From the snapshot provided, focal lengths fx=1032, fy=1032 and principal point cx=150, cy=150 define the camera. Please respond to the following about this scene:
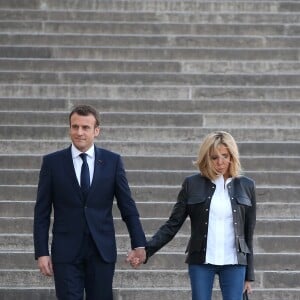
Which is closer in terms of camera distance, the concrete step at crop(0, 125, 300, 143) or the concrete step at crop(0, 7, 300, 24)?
the concrete step at crop(0, 125, 300, 143)

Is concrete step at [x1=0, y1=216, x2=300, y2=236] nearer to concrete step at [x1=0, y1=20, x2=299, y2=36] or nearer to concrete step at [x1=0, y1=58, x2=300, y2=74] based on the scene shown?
concrete step at [x1=0, y1=58, x2=300, y2=74]

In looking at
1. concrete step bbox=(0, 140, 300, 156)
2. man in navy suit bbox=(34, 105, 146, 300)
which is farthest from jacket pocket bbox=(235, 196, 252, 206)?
concrete step bbox=(0, 140, 300, 156)

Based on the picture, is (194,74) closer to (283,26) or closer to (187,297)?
(283,26)

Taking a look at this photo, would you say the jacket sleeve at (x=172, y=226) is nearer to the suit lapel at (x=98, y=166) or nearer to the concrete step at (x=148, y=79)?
the suit lapel at (x=98, y=166)

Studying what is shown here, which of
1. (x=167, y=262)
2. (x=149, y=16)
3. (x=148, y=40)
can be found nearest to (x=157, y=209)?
(x=167, y=262)

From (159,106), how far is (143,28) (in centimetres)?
209

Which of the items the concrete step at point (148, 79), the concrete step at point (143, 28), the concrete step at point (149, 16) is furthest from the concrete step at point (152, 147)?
the concrete step at point (149, 16)

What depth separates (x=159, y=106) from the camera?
11172 millimetres

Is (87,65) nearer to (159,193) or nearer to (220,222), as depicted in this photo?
(159,193)

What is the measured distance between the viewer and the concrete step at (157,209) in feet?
30.4

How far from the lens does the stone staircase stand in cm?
872

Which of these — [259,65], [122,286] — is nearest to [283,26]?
[259,65]

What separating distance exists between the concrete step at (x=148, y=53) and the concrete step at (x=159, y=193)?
120 inches

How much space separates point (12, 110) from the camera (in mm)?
11102
